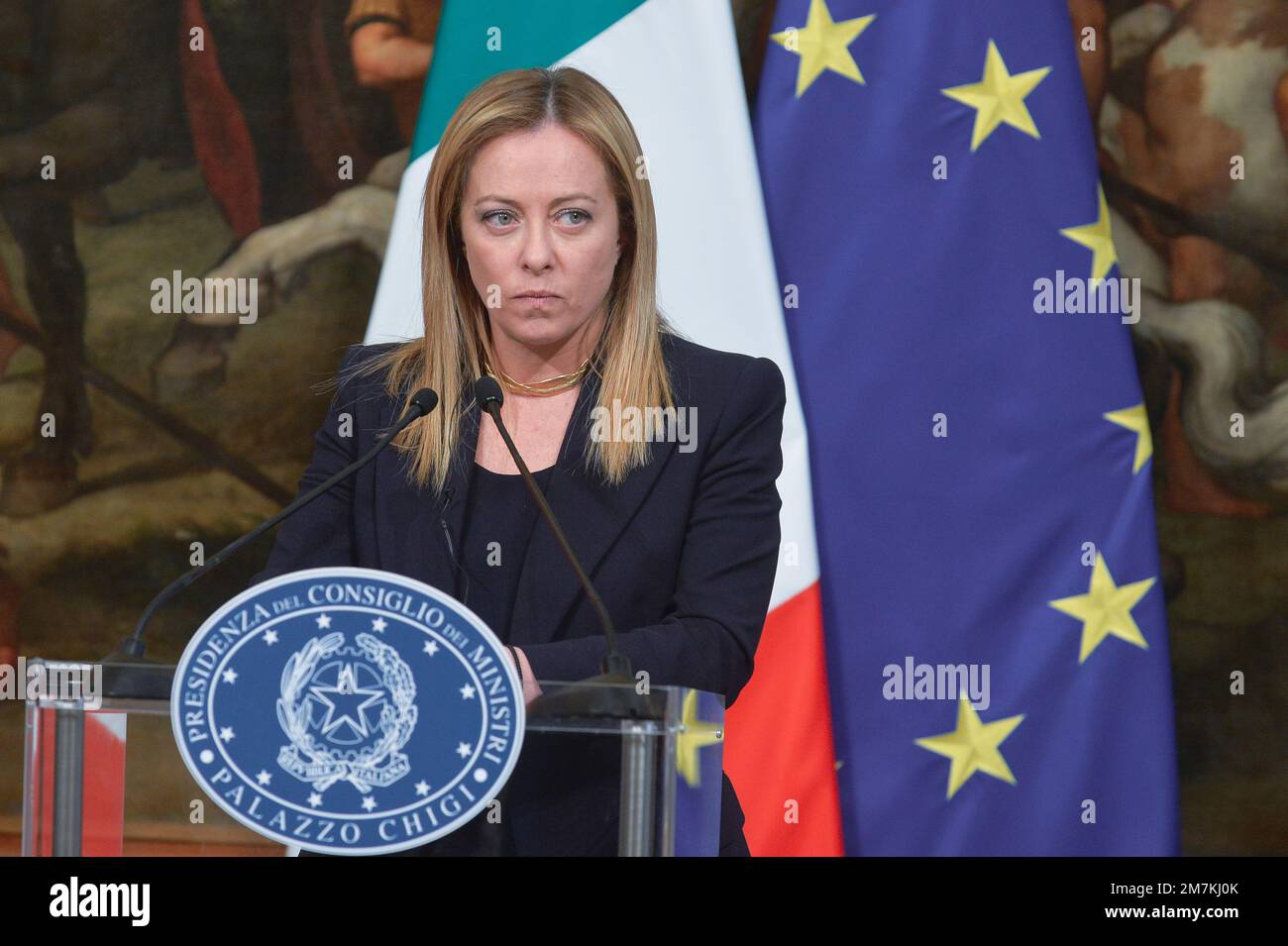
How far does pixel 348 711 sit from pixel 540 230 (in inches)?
35.0

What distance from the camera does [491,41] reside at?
3219mm

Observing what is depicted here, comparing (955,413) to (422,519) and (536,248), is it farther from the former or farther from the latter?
(422,519)

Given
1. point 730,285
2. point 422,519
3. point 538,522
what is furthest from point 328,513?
point 730,285

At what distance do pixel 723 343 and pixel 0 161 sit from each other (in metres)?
1.93

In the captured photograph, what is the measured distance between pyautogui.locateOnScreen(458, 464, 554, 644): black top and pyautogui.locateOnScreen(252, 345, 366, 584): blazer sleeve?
0.18m

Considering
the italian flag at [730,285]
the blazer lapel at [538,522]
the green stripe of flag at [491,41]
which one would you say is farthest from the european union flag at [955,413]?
the blazer lapel at [538,522]

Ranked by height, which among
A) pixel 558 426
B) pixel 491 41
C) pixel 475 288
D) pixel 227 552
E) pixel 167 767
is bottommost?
pixel 167 767

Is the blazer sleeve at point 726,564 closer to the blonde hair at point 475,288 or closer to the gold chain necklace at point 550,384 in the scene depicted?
the blonde hair at point 475,288

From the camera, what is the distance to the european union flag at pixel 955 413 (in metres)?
3.21

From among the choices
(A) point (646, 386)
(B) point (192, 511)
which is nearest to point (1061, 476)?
(A) point (646, 386)

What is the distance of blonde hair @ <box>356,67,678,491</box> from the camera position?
1.97 metres

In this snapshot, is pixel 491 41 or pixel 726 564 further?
pixel 491 41

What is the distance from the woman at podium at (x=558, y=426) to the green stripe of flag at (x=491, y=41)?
3.93ft
